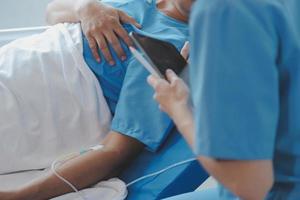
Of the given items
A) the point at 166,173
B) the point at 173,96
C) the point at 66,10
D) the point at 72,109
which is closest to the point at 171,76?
the point at 173,96

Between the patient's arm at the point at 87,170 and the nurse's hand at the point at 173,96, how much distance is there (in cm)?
50

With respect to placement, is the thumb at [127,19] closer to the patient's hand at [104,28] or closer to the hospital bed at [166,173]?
the patient's hand at [104,28]

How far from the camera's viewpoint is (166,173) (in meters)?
1.31

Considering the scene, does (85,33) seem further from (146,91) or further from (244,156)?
(244,156)

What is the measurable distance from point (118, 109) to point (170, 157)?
0.21 m

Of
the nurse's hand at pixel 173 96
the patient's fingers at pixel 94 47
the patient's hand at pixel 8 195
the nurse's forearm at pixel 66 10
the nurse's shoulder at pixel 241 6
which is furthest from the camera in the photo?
the nurse's forearm at pixel 66 10

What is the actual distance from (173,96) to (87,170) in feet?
1.81

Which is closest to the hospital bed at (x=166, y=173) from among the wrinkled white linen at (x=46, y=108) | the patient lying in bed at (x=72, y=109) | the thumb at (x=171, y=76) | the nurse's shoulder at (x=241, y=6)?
the patient lying in bed at (x=72, y=109)

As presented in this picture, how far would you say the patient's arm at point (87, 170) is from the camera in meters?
1.28

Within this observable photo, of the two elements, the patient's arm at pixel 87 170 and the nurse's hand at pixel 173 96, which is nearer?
the nurse's hand at pixel 173 96

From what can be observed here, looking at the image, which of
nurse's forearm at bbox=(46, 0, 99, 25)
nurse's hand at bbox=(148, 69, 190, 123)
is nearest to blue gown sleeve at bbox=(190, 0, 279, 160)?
nurse's hand at bbox=(148, 69, 190, 123)

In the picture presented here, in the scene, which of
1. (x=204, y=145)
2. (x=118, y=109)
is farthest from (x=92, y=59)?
(x=204, y=145)

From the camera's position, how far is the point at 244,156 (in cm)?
70

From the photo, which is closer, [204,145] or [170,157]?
[204,145]
